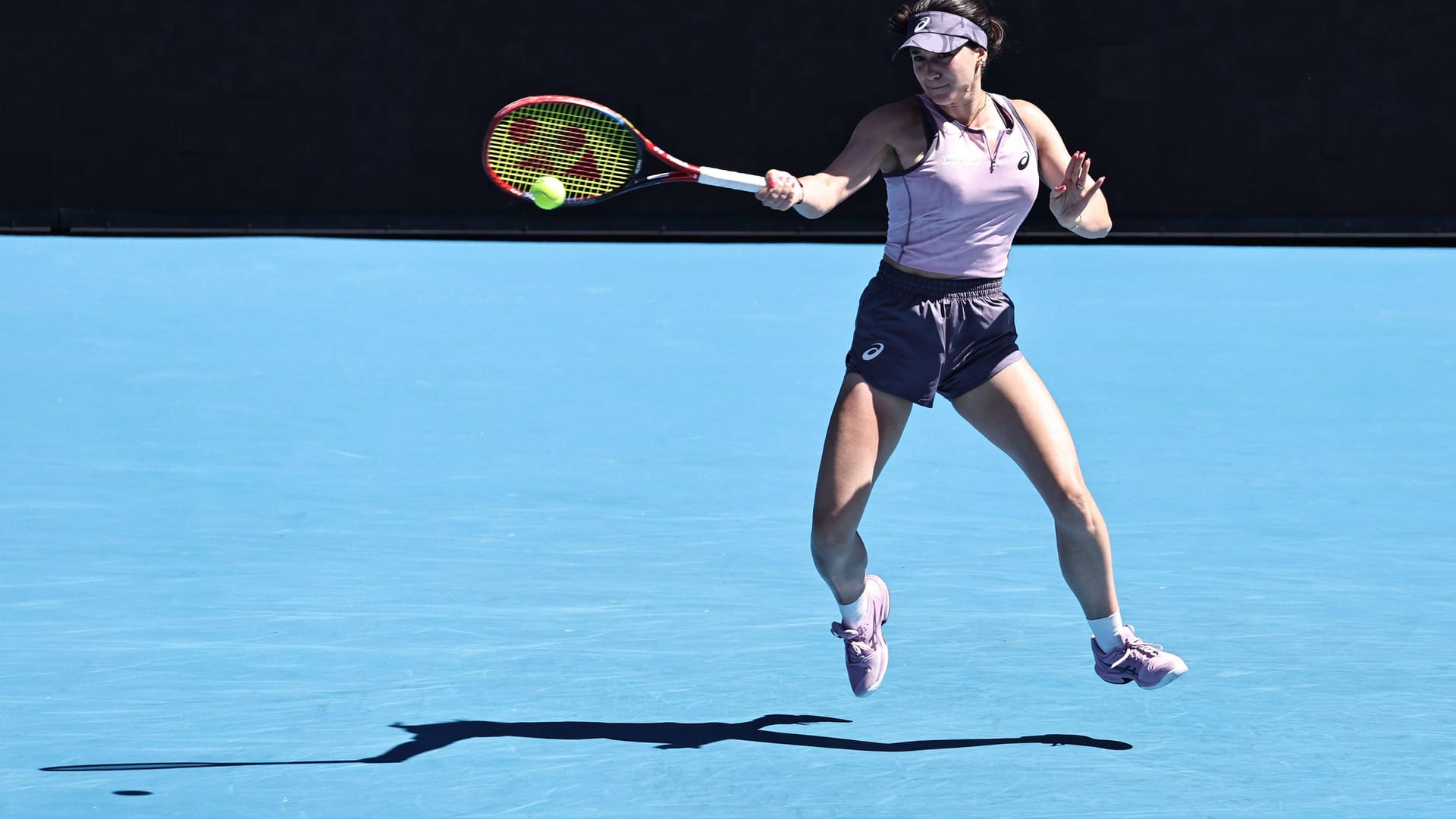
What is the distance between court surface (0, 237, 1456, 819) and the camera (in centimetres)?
406

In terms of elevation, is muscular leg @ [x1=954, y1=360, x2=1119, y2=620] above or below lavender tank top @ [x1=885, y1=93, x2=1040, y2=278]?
below

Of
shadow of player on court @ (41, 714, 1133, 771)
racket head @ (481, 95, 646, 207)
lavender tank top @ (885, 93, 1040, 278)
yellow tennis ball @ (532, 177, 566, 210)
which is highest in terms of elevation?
racket head @ (481, 95, 646, 207)

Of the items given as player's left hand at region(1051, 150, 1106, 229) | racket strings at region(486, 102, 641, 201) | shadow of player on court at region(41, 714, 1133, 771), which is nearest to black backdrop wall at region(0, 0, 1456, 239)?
racket strings at region(486, 102, 641, 201)

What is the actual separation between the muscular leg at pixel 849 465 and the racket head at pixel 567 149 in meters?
0.89

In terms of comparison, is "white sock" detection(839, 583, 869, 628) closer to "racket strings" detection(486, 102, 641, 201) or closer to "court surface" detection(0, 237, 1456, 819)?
"court surface" detection(0, 237, 1456, 819)

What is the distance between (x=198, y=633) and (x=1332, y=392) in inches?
246

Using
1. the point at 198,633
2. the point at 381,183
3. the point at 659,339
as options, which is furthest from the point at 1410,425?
the point at 381,183

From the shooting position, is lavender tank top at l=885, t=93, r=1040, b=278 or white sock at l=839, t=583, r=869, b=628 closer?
lavender tank top at l=885, t=93, r=1040, b=278

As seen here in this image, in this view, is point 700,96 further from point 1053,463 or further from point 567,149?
point 1053,463

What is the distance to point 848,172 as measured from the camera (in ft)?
14.4

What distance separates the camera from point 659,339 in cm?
1106

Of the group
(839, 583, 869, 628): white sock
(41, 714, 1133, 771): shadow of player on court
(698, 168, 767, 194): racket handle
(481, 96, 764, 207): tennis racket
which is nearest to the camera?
(41, 714, 1133, 771): shadow of player on court

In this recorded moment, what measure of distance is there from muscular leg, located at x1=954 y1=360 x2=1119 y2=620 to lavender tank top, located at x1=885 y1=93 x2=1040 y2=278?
0.29 metres

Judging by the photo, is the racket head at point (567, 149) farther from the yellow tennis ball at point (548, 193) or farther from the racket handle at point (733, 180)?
the racket handle at point (733, 180)
